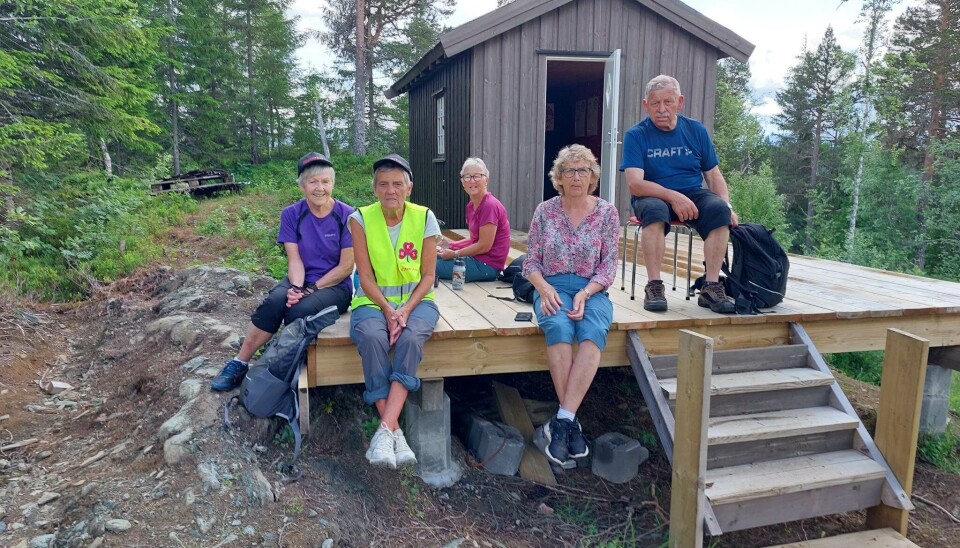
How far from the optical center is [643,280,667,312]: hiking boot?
3738 millimetres

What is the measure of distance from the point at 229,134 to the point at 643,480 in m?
22.4

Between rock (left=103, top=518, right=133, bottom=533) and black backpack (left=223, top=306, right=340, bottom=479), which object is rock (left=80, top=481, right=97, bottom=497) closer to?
rock (left=103, top=518, right=133, bottom=533)

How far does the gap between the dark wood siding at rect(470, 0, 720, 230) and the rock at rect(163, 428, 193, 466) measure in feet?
16.8

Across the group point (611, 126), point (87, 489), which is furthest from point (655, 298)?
point (611, 126)

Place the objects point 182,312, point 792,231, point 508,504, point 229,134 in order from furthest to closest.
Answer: point 792,231 → point 229,134 → point 182,312 → point 508,504

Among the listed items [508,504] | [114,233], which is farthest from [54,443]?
[114,233]

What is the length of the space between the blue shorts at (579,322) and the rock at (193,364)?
2.16 m

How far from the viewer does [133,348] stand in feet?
15.7

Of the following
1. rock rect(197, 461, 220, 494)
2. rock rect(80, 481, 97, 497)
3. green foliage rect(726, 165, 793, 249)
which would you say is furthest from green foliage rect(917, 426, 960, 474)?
green foliage rect(726, 165, 793, 249)

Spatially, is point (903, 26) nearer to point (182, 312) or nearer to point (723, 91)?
point (723, 91)

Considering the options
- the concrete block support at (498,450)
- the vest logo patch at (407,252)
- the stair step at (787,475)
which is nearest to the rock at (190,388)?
the vest logo patch at (407,252)

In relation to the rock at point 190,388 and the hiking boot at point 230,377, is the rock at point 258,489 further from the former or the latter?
the rock at point 190,388

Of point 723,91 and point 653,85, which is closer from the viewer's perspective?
point 653,85

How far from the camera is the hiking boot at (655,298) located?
3738 millimetres
